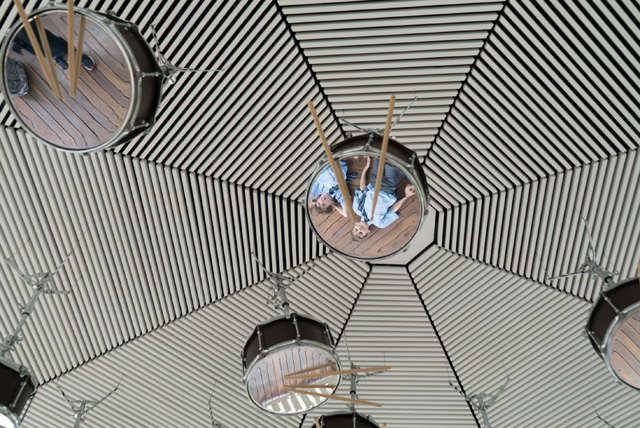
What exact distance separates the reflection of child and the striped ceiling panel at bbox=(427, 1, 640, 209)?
1.81 metres

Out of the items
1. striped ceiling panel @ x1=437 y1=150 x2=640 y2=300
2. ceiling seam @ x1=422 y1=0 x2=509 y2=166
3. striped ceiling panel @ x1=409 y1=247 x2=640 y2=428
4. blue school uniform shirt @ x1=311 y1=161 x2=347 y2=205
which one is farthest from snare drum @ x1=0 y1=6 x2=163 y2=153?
striped ceiling panel @ x1=409 y1=247 x2=640 y2=428

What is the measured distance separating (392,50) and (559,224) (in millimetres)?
2450

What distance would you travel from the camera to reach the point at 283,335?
5.29 m

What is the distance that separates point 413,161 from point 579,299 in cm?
342

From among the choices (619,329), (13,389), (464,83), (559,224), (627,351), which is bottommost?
(627,351)

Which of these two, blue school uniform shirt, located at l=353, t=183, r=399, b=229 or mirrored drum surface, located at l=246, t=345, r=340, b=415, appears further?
mirrored drum surface, located at l=246, t=345, r=340, b=415

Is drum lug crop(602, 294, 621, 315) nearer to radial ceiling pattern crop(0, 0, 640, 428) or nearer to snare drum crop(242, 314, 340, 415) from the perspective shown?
radial ceiling pattern crop(0, 0, 640, 428)

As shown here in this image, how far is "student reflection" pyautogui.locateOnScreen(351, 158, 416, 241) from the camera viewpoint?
14.9 ft

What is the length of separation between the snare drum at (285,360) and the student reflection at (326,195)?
111cm

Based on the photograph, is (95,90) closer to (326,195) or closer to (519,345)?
(326,195)

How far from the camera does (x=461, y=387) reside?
7.66m

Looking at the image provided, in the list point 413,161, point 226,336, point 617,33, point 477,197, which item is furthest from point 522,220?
point 226,336

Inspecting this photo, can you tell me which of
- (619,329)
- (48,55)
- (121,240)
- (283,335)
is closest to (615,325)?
(619,329)

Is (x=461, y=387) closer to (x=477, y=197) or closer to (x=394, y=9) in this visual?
(x=477, y=197)
